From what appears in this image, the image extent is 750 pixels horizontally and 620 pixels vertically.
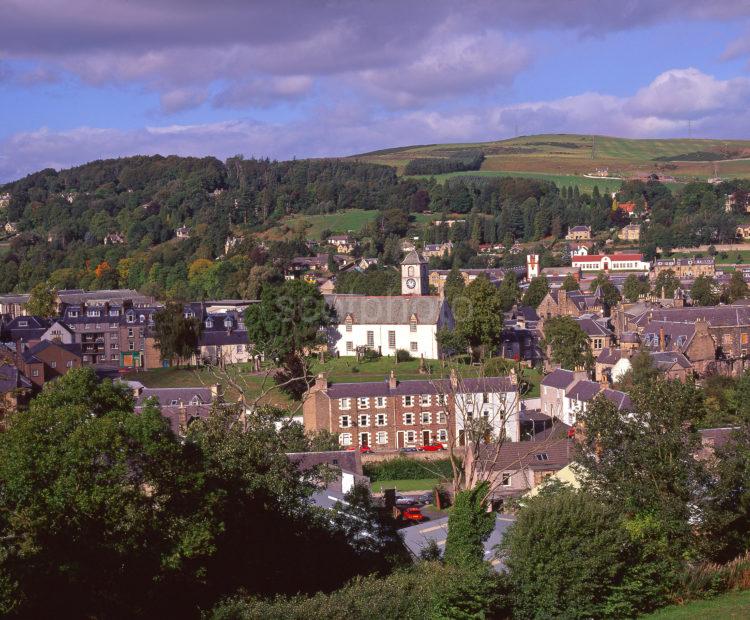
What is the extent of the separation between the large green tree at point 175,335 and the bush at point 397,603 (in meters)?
47.8

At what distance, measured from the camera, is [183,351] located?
68.3 meters

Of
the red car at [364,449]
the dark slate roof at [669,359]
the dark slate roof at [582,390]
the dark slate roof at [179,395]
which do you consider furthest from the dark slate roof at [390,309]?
the red car at [364,449]

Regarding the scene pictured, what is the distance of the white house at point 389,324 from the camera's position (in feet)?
229

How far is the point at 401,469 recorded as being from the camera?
1853 inches

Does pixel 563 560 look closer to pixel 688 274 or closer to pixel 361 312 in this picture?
pixel 361 312

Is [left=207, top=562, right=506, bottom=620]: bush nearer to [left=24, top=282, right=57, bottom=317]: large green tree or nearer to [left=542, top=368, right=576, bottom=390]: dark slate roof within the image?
[left=542, top=368, right=576, bottom=390]: dark slate roof

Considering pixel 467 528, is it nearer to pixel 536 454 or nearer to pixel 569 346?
pixel 536 454

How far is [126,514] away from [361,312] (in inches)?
2052

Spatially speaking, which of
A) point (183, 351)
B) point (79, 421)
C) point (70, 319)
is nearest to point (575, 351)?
point (183, 351)

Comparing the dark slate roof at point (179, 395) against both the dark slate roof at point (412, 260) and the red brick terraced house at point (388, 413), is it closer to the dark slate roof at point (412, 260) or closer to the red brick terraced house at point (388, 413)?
the red brick terraced house at point (388, 413)

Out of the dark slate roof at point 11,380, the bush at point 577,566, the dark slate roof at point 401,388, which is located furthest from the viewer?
the dark slate roof at point 11,380

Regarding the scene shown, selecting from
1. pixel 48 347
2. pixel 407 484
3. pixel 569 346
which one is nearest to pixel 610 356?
pixel 569 346

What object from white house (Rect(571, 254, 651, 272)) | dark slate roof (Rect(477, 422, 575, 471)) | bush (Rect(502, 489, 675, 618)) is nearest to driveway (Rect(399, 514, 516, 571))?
bush (Rect(502, 489, 675, 618))

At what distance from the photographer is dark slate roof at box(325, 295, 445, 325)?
232 feet
